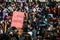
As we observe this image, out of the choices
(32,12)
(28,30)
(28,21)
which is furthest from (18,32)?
(32,12)

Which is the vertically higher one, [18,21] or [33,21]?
[18,21]

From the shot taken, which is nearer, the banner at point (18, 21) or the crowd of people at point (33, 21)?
the crowd of people at point (33, 21)

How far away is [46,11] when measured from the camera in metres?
16.3

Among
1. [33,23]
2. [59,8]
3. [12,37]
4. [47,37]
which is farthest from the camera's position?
[59,8]

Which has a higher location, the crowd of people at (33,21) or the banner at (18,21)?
the banner at (18,21)

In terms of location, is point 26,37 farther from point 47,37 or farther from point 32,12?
point 32,12

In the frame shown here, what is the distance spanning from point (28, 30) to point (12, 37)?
1557mm

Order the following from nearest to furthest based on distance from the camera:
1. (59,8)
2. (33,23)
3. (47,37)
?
(47,37), (33,23), (59,8)

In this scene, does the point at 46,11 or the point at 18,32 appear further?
the point at 46,11

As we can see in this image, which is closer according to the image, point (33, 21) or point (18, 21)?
point (18, 21)

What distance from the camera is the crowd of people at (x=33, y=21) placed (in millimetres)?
13252

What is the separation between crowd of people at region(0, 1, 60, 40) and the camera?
13.3 meters

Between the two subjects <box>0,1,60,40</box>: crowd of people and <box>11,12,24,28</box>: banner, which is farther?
<box>11,12,24,28</box>: banner

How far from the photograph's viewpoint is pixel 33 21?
14859mm
